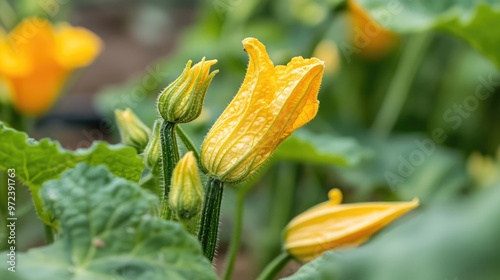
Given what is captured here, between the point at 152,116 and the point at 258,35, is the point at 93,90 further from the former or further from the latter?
the point at 152,116

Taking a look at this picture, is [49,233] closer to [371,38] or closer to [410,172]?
[410,172]

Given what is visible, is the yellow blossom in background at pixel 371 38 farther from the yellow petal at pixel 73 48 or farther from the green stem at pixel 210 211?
the green stem at pixel 210 211

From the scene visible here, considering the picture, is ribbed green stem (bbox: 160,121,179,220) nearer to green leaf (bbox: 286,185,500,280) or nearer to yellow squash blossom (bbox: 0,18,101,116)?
green leaf (bbox: 286,185,500,280)

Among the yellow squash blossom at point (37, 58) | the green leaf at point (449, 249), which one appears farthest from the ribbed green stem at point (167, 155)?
the yellow squash blossom at point (37, 58)

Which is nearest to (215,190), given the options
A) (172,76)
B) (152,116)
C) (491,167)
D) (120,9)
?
(152,116)

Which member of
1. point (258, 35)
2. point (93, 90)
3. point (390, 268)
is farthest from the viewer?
point (93, 90)

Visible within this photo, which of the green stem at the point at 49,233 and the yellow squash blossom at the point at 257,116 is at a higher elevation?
the yellow squash blossom at the point at 257,116
